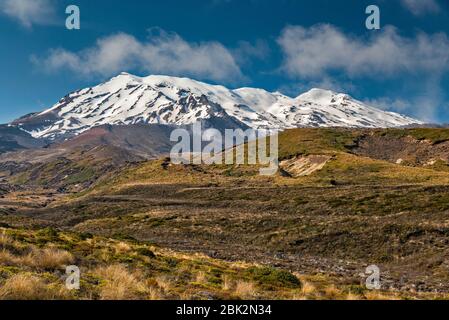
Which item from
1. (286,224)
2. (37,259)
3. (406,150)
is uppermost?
(406,150)

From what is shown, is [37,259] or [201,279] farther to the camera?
[201,279]

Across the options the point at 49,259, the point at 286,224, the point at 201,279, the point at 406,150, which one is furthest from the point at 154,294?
the point at 406,150

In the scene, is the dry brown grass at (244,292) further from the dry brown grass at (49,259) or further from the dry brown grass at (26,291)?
the dry brown grass at (49,259)

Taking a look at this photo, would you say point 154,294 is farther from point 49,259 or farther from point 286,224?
point 286,224

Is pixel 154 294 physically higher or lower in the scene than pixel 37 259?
lower

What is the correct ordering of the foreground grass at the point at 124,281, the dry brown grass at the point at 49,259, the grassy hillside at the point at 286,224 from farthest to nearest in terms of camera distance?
1. the grassy hillside at the point at 286,224
2. the dry brown grass at the point at 49,259
3. the foreground grass at the point at 124,281

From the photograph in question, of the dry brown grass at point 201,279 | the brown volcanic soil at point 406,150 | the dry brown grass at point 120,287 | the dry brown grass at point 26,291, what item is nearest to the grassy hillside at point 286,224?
the dry brown grass at point 201,279

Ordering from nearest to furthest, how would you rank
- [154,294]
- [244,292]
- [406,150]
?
[154,294] → [244,292] → [406,150]

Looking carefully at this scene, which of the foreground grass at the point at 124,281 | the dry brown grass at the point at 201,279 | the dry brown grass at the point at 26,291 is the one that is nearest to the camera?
the dry brown grass at the point at 26,291

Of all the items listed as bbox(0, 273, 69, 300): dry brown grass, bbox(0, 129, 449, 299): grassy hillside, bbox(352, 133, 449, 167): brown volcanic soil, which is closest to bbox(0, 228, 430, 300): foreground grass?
bbox(0, 273, 69, 300): dry brown grass

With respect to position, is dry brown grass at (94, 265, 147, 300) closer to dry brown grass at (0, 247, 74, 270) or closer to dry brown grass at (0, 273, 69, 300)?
dry brown grass at (0, 273, 69, 300)

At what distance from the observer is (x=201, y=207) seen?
361 ft

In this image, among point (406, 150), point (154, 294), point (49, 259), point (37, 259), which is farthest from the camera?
point (406, 150)

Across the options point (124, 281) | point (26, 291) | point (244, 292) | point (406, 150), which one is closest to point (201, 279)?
point (244, 292)
